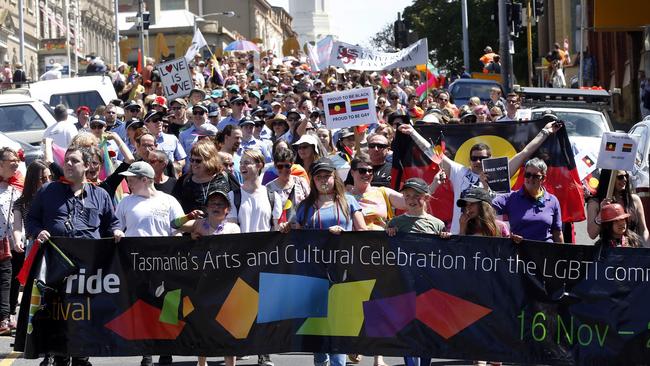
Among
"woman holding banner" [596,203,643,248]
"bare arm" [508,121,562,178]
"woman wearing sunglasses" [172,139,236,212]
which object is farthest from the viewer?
"bare arm" [508,121,562,178]

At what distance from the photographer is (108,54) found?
109750 mm

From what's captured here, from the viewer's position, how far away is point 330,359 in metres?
9.66

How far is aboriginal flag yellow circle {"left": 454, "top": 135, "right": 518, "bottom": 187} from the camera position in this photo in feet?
44.4

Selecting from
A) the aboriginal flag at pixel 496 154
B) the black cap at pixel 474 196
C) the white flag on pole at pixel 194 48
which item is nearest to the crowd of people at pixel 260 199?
→ the black cap at pixel 474 196

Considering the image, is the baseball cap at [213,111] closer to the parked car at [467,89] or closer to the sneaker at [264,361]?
the sneaker at [264,361]

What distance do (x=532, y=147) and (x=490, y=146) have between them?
2.98ft

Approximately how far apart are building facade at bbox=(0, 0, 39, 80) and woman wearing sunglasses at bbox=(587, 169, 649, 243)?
59555mm

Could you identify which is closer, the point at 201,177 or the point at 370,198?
the point at 370,198

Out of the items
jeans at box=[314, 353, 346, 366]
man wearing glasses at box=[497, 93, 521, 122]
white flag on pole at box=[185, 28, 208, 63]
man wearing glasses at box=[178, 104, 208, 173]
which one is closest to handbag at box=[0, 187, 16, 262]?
jeans at box=[314, 353, 346, 366]

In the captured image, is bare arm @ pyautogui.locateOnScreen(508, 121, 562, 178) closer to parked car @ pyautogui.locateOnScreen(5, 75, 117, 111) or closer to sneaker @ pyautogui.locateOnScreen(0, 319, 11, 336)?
sneaker @ pyautogui.locateOnScreen(0, 319, 11, 336)

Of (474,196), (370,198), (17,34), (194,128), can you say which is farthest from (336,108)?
(17,34)

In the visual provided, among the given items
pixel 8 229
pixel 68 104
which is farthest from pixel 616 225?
pixel 68 104

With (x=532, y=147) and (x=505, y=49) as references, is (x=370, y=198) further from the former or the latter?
(x=505, y=49)

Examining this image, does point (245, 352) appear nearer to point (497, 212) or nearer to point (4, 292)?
point (497, 212)
